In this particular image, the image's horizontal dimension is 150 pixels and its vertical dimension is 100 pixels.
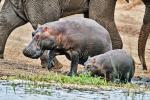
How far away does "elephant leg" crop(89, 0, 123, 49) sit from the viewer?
13906 millimetres

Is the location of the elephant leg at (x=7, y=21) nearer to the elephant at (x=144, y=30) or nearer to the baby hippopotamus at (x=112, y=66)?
the elephant at (x=144, y=30)

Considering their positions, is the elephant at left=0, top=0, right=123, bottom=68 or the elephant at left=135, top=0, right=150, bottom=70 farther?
the elephant at left=135, top=0, right=150, bottom=70

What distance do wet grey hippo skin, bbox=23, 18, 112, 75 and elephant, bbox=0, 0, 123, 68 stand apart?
215cm

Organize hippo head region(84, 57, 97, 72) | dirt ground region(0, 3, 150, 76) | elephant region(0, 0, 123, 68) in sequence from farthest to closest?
elephant region(0, 0, 123, 68), dirt ground region(0, 3, 150, 76), hippo head region(84, 57, 97, 72)

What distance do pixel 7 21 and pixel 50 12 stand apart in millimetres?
1143

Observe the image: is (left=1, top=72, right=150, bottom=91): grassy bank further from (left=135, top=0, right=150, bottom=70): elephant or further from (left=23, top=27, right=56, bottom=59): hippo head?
(left=135, top=0, right=150, bottom=70): elephant

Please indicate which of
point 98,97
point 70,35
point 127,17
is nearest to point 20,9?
point 70,35

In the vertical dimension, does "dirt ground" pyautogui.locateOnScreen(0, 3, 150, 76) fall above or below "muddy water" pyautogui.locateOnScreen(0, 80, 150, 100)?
below

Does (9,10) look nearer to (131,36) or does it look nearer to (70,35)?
(70,35)

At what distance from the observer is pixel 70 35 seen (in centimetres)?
1112

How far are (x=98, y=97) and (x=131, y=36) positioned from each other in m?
14.3

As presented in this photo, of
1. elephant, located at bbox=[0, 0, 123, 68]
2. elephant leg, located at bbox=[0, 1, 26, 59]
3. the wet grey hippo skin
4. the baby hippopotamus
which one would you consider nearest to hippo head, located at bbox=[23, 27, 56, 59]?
the wet grey hippo skin

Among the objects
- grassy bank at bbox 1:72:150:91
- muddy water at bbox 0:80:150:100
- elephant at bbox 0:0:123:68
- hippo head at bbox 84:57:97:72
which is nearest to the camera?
muddy water at bbox 0:80:150:100

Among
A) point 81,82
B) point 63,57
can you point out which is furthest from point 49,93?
point 63,57
